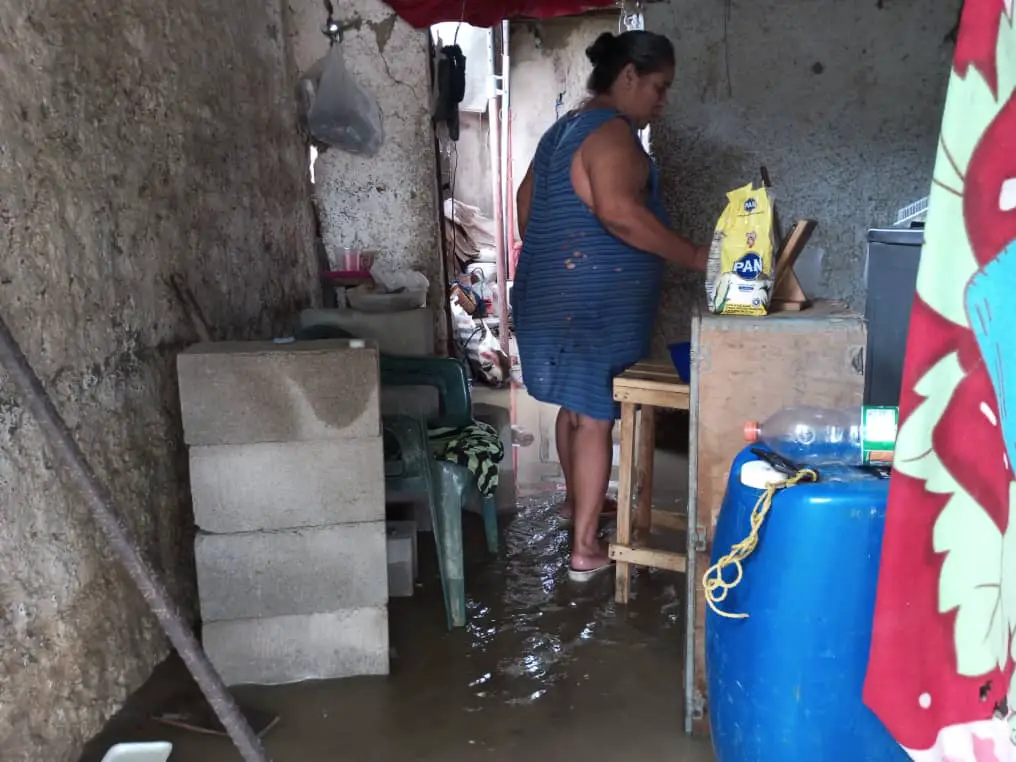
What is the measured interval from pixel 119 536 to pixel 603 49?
2.00 metres

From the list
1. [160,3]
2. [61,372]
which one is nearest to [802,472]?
[61,372]

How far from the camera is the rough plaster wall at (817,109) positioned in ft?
12.2

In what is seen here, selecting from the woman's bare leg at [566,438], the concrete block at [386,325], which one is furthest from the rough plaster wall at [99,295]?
the woman's bare leg at [566,438]

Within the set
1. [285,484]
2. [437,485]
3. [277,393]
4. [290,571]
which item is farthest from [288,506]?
[437,485]

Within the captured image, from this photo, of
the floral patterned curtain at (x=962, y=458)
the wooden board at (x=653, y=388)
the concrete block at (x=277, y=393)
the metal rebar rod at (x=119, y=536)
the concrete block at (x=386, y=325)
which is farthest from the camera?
the concrete block at (x=386, y=325)

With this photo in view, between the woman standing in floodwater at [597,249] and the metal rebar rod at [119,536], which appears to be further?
the woman standing in floodwater at [597,249]

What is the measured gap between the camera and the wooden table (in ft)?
7.63

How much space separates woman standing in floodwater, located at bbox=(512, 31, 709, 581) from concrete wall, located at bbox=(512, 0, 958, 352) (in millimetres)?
1342

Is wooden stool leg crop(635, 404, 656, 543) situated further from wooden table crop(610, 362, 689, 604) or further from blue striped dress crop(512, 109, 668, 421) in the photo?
blue striped dress crop(512, 109, 668, 421)

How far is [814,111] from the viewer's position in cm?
380

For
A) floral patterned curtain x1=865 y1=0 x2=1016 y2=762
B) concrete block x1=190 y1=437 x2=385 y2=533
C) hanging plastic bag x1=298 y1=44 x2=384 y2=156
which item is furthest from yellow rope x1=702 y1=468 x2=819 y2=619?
hanging plastic bag x1=298 y1=44 x2=384 y2=156

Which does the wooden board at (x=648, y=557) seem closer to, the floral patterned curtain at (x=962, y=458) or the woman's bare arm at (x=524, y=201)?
the woman's bare arm at (x=524, y=201)

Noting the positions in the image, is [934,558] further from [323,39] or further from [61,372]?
[323,39]

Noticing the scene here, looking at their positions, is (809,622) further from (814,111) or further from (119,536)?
(814,111)
